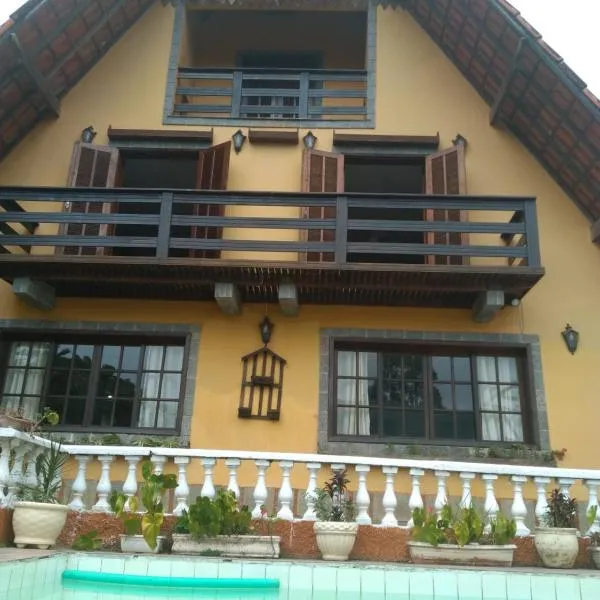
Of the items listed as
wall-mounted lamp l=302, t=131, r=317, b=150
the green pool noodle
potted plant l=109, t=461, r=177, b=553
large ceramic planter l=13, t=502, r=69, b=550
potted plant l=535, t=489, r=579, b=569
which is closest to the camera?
the green pool noodle

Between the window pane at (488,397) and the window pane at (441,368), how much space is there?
458 mm

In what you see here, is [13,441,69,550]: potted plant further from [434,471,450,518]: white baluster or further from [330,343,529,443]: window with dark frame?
[330,343,529,443]: window with dark frame

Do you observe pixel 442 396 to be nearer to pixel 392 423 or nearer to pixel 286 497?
pixel 392 423

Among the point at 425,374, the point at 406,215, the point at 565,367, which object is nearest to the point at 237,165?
the point at 406,215

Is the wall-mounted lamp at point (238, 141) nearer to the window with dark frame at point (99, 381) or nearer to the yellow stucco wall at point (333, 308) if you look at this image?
the yellow stucco wall at point (333, 308)

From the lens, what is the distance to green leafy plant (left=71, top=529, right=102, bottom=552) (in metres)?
5.57

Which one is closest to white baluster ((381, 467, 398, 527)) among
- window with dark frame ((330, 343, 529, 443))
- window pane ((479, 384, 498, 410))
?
window with dark frame ((330, 343, 529, 443))

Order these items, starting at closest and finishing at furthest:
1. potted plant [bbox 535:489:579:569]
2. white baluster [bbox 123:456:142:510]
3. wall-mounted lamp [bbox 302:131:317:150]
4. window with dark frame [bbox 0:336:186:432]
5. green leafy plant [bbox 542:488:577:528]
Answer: potted plant [bbox 535:489:579:569]
green leafy plant [bbox 542:488:577:528]
white baluster [bbox 123:456:142:510]
window with dark frame [bbox 0:336:186:432]
wall-mounted lamp [bbox 302:131:317:150]

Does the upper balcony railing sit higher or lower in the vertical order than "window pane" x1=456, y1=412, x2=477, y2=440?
higher

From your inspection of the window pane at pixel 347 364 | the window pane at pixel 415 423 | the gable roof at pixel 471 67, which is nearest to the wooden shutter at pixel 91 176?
the gable roof at pixel 471 67

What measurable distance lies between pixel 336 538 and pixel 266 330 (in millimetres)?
3415

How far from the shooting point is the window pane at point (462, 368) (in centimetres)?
848

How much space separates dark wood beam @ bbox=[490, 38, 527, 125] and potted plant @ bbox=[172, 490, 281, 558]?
6392 mm

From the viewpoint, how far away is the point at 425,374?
334 inches
